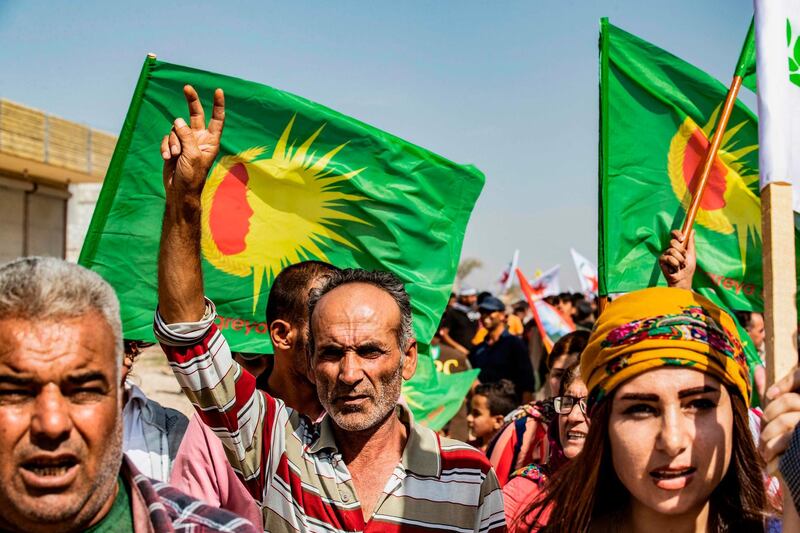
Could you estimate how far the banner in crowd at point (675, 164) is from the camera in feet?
15.9

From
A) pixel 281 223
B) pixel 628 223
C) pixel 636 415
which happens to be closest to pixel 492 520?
pixel 636 415

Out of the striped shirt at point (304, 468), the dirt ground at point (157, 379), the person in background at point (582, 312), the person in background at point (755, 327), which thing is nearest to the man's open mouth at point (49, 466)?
the striped shirt at point (304, 468)

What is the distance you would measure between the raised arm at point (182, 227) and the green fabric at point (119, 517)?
2.94 ft

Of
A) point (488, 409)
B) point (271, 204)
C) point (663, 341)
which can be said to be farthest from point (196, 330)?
point (488, 409)

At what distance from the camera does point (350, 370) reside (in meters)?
2.98

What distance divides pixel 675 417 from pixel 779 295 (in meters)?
0.39

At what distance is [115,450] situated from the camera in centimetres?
186

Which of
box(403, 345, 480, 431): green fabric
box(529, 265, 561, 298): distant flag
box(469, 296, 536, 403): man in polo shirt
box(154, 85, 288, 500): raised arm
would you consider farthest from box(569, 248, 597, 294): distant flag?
box(154, 85, 288, 500): raised arm

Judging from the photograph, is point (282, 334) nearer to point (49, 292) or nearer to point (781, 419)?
point (49, 292)

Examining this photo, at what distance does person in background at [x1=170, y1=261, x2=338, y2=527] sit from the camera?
3.19 meters

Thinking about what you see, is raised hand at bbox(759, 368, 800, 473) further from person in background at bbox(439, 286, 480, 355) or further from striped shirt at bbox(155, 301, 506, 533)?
person in background at bbox(439, 286, 480, 355)

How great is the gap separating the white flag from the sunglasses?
1.35 metres

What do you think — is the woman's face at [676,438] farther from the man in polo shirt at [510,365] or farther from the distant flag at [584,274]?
the distant flag at [584,274]

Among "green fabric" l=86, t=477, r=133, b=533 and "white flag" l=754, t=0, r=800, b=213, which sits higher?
"white flag" l=754, t=0, r=800, b=213
